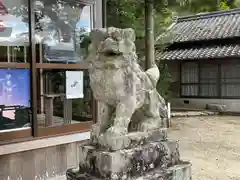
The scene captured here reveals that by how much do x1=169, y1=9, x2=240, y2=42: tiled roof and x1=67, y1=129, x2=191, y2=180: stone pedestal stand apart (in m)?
12.9

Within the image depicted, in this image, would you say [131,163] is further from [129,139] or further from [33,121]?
[33,121]

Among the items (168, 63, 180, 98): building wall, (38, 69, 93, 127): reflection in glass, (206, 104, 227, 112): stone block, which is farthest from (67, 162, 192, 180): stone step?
(168, 63, 180, 98): building wall

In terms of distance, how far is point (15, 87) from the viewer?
4594mm

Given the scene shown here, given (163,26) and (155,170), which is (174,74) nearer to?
(163,26)

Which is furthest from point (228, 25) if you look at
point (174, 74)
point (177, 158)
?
point (177, 158)

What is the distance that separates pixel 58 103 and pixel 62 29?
1322 mm

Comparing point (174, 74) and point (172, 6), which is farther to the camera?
point (174, 74)

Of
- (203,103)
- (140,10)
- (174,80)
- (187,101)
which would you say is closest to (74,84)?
(140,10)

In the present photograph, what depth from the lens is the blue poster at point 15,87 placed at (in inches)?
177

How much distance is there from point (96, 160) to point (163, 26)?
8132mm

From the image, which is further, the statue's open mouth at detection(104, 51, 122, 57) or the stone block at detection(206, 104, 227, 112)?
the stone block at detection(206, 104, 227, 112)

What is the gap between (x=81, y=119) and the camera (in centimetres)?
551

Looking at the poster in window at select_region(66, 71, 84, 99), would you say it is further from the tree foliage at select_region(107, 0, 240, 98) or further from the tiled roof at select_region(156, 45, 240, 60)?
the tiled roof at select_region(156, 45, 240, 60)

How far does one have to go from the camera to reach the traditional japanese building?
15477 mm
